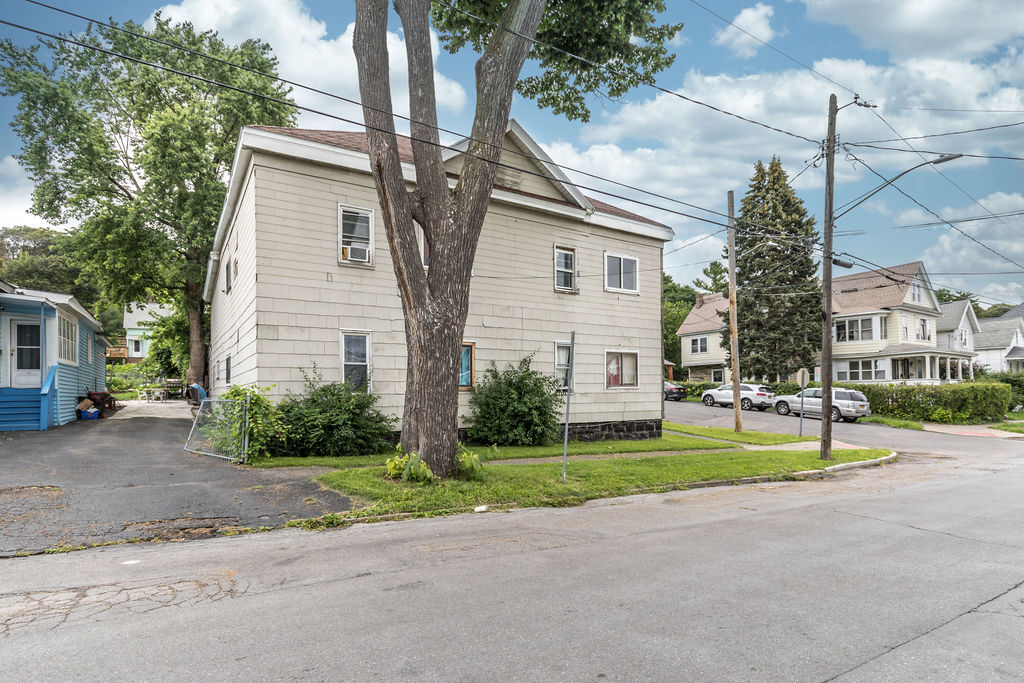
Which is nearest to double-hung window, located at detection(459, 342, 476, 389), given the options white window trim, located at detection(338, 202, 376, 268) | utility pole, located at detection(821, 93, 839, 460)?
white window trim, located at detection(338, 202, 376, 268)

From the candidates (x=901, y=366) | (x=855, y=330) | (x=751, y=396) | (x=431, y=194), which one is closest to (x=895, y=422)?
(x=751, y=396)

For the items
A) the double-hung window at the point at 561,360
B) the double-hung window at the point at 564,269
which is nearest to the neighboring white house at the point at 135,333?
the double-hung window at the point at 564,269

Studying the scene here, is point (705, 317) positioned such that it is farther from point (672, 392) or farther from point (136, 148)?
point (136, 148)

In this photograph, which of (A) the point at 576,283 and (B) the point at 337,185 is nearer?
(B) the point at 337,185

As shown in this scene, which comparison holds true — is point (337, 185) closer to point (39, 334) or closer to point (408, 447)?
point (408, 447)

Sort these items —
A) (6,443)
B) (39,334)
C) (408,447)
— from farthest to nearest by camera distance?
(39,334)
(6,443)
(408,447)

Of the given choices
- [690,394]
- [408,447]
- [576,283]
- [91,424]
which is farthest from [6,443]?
[690,394]

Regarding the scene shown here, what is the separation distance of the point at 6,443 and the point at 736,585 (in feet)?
49.5

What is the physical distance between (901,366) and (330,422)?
43.0 meters

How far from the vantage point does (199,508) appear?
7812 millimetres

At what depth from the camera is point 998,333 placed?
56.9m

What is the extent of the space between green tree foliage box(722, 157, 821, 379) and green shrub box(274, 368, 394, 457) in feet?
101

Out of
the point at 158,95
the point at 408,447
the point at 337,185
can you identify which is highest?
the point at 158,95

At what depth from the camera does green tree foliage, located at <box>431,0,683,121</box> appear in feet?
42.8
